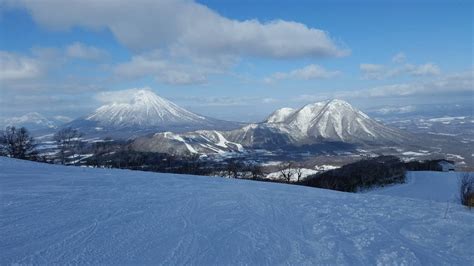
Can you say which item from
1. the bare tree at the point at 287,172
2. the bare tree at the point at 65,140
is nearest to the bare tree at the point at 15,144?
the bare tree at the point at 65,140

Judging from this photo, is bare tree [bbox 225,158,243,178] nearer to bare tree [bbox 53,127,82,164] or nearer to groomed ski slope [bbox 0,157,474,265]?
bare tree [bbox 53,127,82,164]

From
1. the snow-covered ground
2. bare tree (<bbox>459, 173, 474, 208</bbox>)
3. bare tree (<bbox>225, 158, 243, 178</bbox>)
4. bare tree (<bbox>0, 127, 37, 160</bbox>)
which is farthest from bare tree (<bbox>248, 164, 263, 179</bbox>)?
bare tree (<bbox>459, 173, 474, 208</bbox>)

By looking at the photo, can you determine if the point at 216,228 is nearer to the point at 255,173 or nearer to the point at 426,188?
the point at 426,188

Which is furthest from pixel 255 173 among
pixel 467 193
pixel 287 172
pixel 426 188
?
pixel 467 193

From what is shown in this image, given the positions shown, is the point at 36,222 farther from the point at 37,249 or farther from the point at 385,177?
the point at 385,177

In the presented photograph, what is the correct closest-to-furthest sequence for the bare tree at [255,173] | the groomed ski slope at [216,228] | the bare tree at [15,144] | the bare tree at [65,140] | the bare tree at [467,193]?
the groomed ski slope at [216,228] → the bare tree at [467,193] → the bare tree at [15,144] → the bare tree at [65,140] → the bare tree at [255,173]

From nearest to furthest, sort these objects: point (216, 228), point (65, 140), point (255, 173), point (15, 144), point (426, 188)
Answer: point (216, 228)
point (15, 144)
point (426, 188)
point (65, 140)
point (255, 173)

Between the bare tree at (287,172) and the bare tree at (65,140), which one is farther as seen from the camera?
the bare tree at (287,172)

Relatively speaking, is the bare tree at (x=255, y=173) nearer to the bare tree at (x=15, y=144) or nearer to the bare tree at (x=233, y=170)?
the bare tree at (x=233, y=170)
